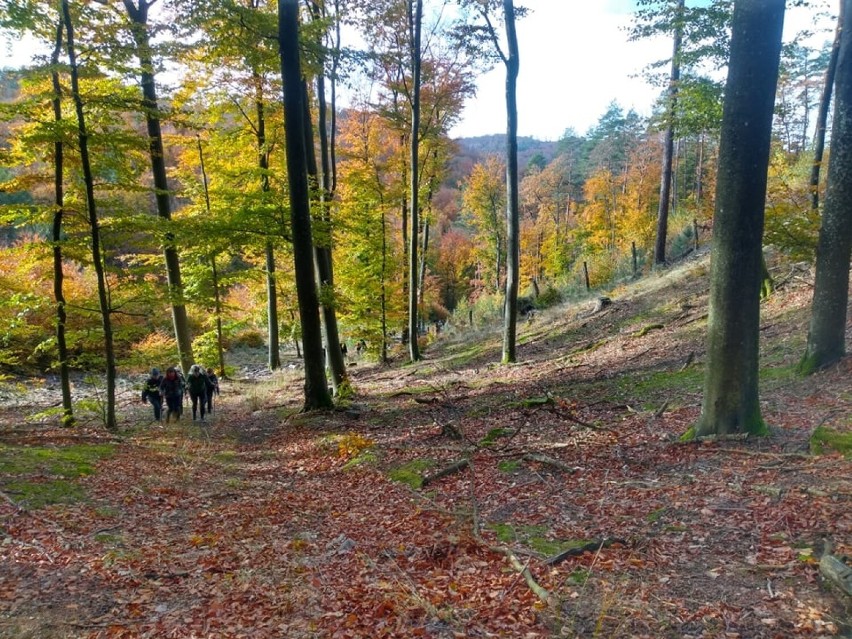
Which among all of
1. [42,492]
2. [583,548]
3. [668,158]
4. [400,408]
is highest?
[668,158]

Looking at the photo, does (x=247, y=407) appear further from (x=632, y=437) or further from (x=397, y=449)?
(x=632, y=437)

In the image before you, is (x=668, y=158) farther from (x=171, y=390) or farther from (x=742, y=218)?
(x=171, y=390)

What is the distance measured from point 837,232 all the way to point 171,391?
13.4 metres

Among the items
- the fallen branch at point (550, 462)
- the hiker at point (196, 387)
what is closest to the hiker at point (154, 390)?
the hiker at point (196, 387)

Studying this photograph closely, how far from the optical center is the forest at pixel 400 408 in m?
3.89

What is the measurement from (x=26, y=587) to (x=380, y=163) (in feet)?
66.1

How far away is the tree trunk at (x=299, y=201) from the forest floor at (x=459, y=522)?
1144 mm

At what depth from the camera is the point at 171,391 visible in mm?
12359

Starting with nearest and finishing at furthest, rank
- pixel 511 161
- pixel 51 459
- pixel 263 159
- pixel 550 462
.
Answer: pixel 550 462 → pixel 51 459 → pixel 511 161 → pixel 263 159

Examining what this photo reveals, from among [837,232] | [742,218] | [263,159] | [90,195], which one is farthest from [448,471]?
[263,159]

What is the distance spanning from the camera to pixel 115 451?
882 centimetres

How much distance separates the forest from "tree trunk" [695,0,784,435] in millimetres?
32

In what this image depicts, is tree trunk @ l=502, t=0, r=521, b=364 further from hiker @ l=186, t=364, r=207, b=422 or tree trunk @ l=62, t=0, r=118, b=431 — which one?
tree trunk @ l=62, t=0, r=118, b=431

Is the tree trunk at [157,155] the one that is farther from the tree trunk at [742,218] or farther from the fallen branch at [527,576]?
the tree trunk at [742,218]
